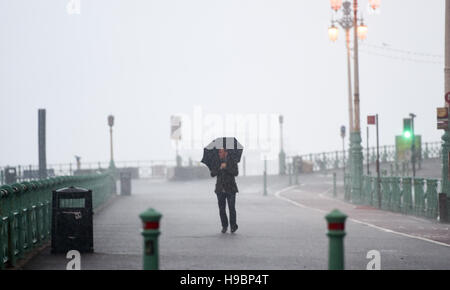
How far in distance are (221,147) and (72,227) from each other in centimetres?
510

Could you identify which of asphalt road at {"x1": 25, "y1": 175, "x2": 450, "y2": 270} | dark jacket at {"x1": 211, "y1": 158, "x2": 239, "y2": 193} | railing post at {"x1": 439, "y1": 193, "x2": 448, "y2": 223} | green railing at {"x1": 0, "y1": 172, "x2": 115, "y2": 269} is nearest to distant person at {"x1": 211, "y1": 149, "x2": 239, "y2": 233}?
dark jacket at {"x1": 211, "y1": 158, "x2": 239, "y2": 193}

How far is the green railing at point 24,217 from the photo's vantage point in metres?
12.8

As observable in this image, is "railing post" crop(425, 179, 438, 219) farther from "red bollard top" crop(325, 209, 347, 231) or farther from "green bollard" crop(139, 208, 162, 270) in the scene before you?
"green bollard" crop(139, 208, 162, 270)

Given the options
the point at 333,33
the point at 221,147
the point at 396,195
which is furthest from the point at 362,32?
the point at 221,147

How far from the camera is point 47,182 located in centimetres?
1742

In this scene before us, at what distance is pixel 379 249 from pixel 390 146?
54310 mm

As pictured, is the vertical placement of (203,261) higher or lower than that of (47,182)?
lower

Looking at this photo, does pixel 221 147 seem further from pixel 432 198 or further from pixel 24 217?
pixel 432 198

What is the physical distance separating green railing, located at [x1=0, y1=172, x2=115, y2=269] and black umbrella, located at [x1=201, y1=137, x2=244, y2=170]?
307cm

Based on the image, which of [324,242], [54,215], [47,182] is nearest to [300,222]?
[324,242]

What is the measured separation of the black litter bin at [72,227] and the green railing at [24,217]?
0.44 meters

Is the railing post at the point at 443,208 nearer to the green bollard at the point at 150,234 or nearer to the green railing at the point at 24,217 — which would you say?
the green railing at the point at 24,217

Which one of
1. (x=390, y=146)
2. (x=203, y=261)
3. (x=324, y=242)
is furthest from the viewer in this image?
(x=390, y=146)
